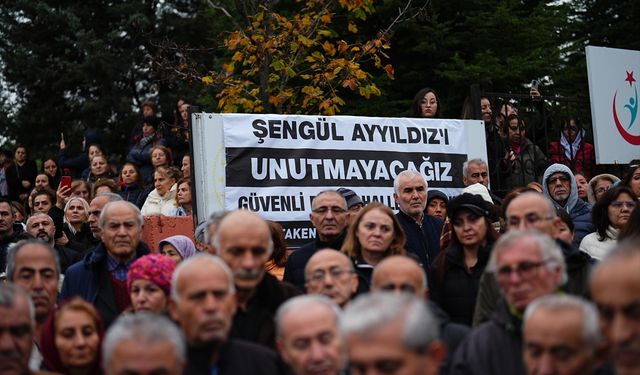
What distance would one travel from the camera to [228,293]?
4793mm

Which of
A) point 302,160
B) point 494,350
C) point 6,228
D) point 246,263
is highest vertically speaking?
point 302,160

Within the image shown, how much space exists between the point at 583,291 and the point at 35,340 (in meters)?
2.97

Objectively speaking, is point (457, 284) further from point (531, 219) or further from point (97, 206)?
point (97, 206)

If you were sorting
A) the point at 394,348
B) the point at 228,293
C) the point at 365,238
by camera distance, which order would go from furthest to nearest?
the point at 365,238, the point at 228,293, the point at 394,348

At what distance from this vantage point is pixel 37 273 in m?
6.01

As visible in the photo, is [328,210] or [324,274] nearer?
[324,274]

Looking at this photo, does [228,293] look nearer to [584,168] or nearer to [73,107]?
[584,168]

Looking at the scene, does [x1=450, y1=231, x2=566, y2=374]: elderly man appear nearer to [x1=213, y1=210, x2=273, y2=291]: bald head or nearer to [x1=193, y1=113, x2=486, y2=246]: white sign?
[x1=213, y1=210, x2=273, y2=291]: bald head

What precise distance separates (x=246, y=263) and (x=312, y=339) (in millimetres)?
998

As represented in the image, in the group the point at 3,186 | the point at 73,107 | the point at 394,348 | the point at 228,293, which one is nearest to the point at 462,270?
the point at 228,293

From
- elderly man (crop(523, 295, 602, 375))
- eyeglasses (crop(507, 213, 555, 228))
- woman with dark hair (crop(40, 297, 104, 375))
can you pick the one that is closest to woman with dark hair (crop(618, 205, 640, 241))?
eyeglasses (crop(507, 213, 555, 228))

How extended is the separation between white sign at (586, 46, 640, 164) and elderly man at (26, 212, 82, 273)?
5695mm

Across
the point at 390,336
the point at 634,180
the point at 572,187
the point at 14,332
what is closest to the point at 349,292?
the point at 14,332

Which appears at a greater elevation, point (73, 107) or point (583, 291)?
point (73, 107)
